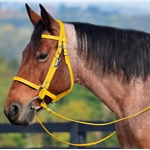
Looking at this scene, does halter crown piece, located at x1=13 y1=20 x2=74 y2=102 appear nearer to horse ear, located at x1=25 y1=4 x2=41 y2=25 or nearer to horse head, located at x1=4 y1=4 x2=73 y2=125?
horse head, located at x1=4 y1=4 x2=73 y2=125

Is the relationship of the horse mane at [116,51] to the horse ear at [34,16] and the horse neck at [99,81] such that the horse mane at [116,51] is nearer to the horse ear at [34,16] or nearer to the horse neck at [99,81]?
the horse neck at [99,81]

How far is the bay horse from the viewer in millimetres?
4000

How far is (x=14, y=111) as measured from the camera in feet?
13.0

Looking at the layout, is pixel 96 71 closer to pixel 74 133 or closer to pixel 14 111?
pixel 14 111

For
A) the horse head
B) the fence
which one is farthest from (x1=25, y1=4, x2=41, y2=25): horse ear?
the fence

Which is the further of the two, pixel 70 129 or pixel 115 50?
pixel 70 129

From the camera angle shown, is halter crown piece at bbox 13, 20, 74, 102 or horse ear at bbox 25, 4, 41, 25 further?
horse ear at bbox 25, 4, 41, 25

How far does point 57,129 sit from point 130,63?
3721mm

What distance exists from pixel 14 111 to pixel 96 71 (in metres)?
0.91

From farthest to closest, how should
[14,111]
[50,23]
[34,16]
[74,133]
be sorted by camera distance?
[74,133], [34,16], [50,23], [14,111]

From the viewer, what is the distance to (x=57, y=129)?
24.7 feet

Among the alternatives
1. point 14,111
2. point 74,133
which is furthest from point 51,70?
point 74,133

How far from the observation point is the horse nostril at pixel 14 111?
3.96 meters

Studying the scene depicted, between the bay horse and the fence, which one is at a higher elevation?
the bay horse
